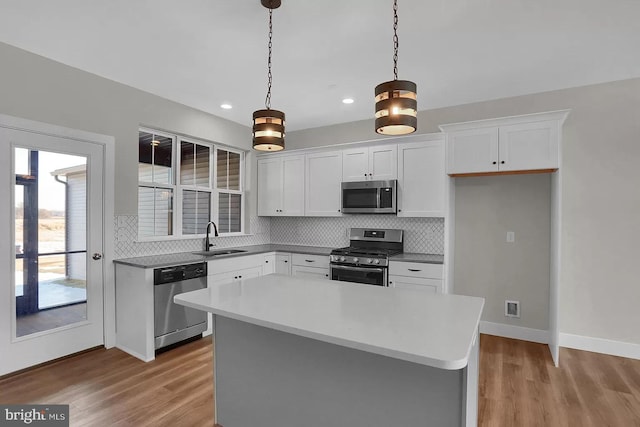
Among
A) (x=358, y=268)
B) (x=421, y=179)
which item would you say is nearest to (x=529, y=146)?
(x=421, y=179)

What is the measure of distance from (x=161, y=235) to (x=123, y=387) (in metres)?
1.80

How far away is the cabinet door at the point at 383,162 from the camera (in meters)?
4.15

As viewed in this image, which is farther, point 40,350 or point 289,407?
point 40,350

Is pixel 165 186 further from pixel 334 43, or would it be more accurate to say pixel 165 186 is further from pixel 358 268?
pixel 334 43

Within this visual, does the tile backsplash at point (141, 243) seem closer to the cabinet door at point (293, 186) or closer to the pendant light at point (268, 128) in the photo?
the cabinet door at point (293, 186)

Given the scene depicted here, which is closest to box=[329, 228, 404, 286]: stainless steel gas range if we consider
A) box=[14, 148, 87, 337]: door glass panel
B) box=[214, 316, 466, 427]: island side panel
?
box=[214, 316, 466, 427]: island side panel

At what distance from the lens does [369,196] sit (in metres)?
4.24

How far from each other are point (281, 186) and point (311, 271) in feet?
4.53

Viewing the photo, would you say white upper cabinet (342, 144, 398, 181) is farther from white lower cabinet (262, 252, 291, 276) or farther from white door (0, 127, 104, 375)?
white door (0, 127, 104, 375)

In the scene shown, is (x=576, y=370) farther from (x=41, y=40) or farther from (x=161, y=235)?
(x=41, y=40)

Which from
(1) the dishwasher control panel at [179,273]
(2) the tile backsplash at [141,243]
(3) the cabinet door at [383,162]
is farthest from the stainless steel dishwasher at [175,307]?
(3) the cabinet door at [383,162]

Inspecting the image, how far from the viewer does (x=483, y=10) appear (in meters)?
2.23

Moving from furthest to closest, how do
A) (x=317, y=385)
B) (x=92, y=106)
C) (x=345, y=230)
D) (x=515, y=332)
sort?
(x=345, y=230), (x=515, y=332), (x=92, y=106), (x=317, y=385)

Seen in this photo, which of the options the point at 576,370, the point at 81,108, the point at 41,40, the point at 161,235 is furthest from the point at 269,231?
the point at 576,370
